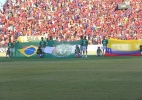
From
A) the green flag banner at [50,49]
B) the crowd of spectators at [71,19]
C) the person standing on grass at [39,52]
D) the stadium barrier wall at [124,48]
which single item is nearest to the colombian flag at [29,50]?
the green flag banner at [50,49]

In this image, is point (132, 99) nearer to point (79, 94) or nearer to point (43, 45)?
point (79, 94)

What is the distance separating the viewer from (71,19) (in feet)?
184

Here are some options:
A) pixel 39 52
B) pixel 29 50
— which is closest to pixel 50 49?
pixel 39 52

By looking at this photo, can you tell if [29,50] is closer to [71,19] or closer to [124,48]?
[124,48]

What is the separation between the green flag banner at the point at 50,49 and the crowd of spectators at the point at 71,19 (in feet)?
49.5

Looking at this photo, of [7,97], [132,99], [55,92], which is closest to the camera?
[132,99]

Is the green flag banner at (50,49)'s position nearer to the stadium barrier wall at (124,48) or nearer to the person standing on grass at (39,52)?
the person standing on grass at (39,52)

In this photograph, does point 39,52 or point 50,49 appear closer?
point 39,52

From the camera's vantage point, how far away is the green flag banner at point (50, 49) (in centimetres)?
3438

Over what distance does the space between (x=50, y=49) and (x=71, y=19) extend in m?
21.2

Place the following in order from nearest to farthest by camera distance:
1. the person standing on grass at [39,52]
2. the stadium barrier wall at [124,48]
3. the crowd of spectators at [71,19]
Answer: the person standing on grass at [39,52] → the stadium barrier wall at [124,48] → the crowd of spectators at [71,19]

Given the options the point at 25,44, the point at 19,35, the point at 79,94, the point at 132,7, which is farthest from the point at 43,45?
the point at 79,94

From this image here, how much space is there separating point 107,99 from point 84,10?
49.5 meters

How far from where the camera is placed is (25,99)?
7.96m
